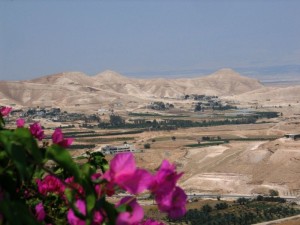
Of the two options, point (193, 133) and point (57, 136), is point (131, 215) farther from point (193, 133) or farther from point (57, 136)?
point (193, 133)

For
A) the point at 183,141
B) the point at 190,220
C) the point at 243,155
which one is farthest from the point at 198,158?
the point at 190,220

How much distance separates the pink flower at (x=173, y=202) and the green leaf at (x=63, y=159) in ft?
1.02

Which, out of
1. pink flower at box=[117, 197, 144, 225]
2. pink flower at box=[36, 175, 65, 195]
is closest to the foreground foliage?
pink flower at box=[117, 197, 144, 225]

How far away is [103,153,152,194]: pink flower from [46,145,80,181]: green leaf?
0.13 metres

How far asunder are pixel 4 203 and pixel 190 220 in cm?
4128

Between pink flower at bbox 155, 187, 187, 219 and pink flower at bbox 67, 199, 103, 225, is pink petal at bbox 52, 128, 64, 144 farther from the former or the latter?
pink flower at bbox 155, 187, 187, 219

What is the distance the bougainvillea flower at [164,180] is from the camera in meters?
1.81

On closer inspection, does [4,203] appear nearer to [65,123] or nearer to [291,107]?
[65,123]

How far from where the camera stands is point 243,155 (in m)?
69.5

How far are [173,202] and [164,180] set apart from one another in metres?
0.10

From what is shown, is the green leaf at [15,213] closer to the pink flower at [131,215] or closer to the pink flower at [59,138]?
the pink flower at [131,215]

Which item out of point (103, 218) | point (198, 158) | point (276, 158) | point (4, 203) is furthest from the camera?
point (198, 158)

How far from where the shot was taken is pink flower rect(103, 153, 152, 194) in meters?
1.68

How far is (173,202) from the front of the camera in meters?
1.87
